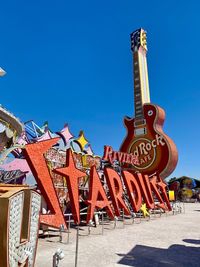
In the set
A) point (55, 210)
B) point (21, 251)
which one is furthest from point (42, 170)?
point (21, 251)

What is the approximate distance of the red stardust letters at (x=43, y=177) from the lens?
42.8 ft

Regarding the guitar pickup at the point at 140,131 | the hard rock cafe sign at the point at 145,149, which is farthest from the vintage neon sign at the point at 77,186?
the guitar pickup at the point at 140,131

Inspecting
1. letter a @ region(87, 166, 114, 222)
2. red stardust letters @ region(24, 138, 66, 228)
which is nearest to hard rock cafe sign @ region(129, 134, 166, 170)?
letter a @ region(87, 166, 114, 222)

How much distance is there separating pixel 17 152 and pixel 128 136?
20.2 m

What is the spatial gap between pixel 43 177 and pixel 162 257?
243 inches

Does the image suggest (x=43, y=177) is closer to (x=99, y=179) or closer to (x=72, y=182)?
(x=72, y=182)

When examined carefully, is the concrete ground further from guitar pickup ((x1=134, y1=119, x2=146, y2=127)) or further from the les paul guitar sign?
guitar pickup ((x1=134, y1=119, x2=146, y2=127))

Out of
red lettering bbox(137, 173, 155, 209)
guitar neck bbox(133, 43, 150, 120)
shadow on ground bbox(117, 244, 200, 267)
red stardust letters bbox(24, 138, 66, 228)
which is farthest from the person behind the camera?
guitar neck bbox(133, 43, 150, 120)

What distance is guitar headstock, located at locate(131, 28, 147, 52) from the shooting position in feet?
147

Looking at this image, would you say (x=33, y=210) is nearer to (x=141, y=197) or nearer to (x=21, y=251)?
(x=21, y=251)

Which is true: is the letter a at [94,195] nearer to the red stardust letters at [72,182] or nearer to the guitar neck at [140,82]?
the red stardust letters at [72,182]

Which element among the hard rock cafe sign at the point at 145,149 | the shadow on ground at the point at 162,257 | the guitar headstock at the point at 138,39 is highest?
the guitar headstock at the point at 138,39

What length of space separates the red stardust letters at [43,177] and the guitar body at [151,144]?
78.1 feet

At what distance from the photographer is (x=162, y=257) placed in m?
11.5
